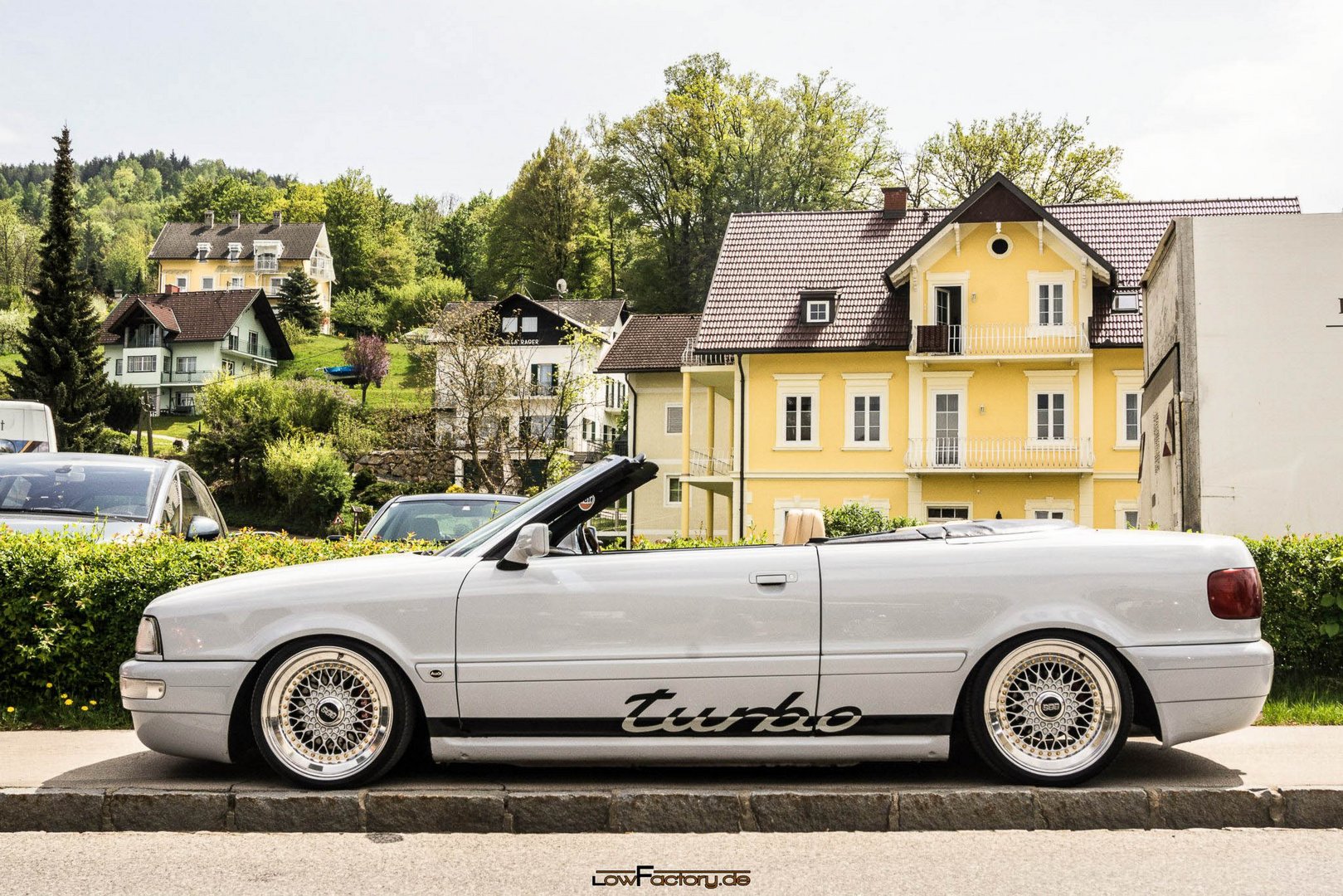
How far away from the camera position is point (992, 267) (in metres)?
39.3

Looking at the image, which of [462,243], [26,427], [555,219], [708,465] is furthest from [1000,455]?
[462,243]

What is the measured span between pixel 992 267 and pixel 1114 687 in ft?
115

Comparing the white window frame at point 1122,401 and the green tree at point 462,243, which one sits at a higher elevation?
the green tree at point 462,243

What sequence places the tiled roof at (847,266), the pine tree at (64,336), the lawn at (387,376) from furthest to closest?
the lawn at (387,376)
the pine tree at (64,336)
the tiled roof at (847,266)

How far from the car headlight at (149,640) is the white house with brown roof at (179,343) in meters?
92.2

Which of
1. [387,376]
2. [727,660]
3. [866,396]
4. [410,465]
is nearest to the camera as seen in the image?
[727,660]

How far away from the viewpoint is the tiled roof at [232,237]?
124m

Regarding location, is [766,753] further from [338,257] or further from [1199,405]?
[338,257]

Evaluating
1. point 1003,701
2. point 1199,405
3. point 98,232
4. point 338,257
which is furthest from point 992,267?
point 98,232

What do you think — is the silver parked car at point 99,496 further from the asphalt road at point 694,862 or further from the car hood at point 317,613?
the asphalt road at point 694,862

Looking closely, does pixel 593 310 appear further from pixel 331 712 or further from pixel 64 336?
pixel 331 712

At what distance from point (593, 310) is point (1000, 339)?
42.7 metres

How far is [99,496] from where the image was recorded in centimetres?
1062

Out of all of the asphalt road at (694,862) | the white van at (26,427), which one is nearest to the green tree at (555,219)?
the white van at (26,427)
